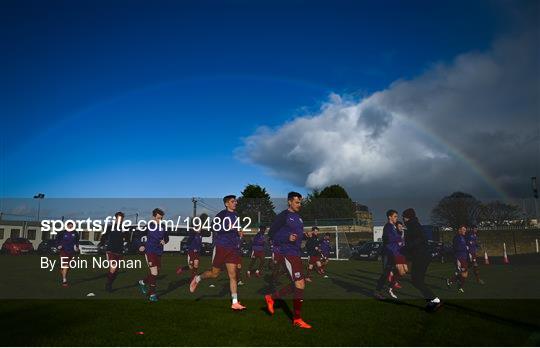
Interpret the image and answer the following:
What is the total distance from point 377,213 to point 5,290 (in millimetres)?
11724

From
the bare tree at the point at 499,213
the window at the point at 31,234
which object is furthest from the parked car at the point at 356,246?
the window at the point at 31,234

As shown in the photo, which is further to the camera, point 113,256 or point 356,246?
point 356,246

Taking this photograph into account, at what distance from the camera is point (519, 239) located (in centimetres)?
1659

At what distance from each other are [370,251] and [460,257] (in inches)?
118

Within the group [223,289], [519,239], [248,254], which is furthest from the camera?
[519,239]

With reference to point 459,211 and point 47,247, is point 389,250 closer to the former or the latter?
point 459,211

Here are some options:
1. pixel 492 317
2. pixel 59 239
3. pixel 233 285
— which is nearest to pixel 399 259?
pixel 492 317

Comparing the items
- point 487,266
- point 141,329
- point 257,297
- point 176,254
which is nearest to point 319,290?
point 257,297

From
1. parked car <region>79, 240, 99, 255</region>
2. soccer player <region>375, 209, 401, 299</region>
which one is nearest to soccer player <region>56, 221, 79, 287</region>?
parked car <region>79, 240, 99, 255</region>

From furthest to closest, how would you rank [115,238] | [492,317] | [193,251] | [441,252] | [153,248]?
1. [441,252]
2. [193,251]
3. [115,238]
4. [153,248]
5. [492,317]

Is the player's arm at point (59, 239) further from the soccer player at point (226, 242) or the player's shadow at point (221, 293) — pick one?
the soccer player at point (226, 242)

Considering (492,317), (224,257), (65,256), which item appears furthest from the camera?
(65,256)

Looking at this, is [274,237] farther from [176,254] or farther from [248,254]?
[176,254]

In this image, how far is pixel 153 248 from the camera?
1151cm
